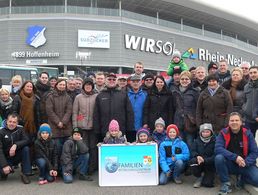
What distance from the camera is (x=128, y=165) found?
627 centimetres

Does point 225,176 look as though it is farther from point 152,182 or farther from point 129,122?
point 129,122

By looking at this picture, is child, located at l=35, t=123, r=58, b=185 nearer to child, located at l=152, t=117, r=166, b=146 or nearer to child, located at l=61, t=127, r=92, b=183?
child, located at l=61, t=127, r=92, b=183

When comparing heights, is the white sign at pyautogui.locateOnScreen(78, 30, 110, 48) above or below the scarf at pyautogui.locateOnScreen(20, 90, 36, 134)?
above

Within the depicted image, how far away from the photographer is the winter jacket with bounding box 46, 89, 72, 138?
690 centimetres

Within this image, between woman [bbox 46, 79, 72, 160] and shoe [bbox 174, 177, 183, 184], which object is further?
woman [bbox 46, 79, 72, 160]

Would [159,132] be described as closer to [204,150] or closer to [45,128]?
[204,150]

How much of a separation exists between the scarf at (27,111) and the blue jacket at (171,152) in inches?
107

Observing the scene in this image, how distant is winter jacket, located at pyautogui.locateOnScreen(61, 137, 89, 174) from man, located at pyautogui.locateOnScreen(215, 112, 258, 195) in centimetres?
250

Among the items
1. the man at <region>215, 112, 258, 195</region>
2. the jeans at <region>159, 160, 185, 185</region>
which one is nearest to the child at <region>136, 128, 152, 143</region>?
the jeans at <region>159, 160, 185, 185</region>

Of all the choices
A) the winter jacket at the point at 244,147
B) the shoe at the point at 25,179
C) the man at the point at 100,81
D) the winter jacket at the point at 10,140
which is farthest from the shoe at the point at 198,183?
the winter jacket at the point at 10,140

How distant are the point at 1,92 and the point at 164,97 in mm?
3347

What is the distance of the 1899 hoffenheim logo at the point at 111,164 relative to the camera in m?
6.25

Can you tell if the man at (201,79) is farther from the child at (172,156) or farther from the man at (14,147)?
the man at (14,147)

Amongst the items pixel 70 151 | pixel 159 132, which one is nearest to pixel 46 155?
pixel 70 151
